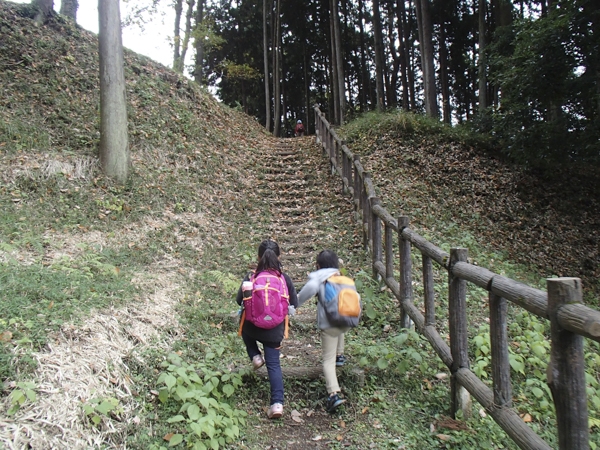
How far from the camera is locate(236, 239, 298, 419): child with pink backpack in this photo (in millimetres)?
3684

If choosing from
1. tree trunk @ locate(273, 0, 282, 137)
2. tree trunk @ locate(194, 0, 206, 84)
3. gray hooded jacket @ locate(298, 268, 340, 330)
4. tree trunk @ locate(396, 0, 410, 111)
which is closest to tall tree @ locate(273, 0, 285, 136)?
tree trunk @ locate(273, 0, 282, 137)

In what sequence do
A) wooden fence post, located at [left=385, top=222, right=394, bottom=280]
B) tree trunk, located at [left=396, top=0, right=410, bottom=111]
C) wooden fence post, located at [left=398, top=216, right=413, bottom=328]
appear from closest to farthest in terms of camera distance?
1. wooden fence post, located at [left=398, top=216, right=413, bottom=328]
2. wooden fence post, located at [left=385, top=222, right=394, bottom=280]
3. tree trunk, located at [left=396, top=0, right=410, bottom=111]

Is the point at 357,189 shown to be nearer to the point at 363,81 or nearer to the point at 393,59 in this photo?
the point at 393,59

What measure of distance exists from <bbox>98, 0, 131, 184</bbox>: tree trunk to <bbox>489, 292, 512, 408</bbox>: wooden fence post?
7250 mm

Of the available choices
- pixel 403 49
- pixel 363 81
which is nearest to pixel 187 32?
pixel 403 49

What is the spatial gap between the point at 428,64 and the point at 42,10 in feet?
42.1

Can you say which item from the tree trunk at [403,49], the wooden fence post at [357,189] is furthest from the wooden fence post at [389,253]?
the tree trunk at [403,49]

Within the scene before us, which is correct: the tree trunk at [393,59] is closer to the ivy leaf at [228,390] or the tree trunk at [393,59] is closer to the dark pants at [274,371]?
the dark pants at [274,371]

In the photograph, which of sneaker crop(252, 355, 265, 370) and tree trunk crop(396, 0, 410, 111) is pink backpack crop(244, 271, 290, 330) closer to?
sneaker crop(252, 355, 265, 370)

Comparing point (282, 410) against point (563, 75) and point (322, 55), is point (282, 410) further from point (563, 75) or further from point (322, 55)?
point (322, 55)

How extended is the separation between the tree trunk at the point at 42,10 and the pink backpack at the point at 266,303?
1202cm

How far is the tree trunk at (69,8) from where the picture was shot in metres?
13.5

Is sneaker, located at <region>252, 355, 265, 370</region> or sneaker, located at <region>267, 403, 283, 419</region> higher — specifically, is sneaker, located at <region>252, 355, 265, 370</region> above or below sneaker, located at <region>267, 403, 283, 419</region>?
above

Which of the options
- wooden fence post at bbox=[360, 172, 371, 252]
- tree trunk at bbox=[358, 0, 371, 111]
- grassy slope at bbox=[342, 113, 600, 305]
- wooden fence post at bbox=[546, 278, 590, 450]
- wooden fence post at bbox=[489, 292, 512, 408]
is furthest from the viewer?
tree trunk at bbox=[358, 0, 371, 111]
